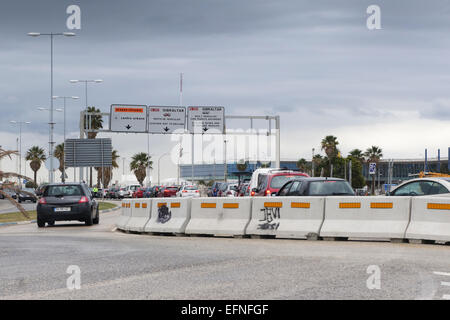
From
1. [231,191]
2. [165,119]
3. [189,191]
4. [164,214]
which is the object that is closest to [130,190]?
[189,191]

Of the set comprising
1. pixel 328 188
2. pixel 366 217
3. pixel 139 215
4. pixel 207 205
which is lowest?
pixel 139 215

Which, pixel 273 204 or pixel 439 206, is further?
pixel 273 204

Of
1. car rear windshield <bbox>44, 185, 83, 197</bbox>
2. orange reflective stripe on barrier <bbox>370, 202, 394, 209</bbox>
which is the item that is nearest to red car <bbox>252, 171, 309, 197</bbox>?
car rear windshield <bbox>44, 185, 83, 197</bbox>

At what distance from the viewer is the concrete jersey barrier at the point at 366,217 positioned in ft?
51.0

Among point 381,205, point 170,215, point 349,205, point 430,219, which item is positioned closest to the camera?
point 430,219

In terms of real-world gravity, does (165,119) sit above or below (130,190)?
above

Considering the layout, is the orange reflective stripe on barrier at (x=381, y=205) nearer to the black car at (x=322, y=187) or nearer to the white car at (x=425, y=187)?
the white car at (x=425, y=187)

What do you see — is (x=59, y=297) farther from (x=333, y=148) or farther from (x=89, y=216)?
(x=333, y=148)

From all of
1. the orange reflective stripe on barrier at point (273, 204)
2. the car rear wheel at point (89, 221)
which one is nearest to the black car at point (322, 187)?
the orange reflective stripe on barrier at point (273, 204)

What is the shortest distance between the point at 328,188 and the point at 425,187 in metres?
2.28

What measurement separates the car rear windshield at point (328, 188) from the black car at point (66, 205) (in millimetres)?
9339

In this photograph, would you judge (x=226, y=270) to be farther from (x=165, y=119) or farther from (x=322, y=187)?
(x=165, y=119)

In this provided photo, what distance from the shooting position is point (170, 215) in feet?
64.6

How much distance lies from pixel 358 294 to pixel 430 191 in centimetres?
1067
